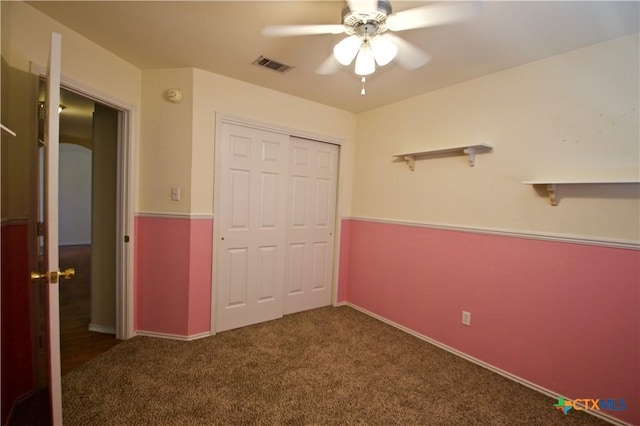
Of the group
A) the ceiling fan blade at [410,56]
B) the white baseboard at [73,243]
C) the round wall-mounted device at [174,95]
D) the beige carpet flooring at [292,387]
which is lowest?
the beige carpet flooring at [292,387]

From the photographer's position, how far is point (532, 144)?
214 cm

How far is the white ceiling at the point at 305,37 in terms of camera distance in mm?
1623

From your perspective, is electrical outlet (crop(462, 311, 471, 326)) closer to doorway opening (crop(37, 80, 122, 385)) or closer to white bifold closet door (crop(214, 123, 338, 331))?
white bifold closet door (crop(214, 123, 338, 331))

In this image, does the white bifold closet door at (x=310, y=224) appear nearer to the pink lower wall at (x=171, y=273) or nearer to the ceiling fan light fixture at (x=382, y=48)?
the pink lower wall at (x=171, y=273)

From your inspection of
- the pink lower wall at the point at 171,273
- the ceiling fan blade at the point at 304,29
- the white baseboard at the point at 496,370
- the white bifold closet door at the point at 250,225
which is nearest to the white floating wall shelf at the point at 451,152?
the white bifold closet door at the point at 250,225

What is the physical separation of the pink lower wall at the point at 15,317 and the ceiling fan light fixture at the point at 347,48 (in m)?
2.00

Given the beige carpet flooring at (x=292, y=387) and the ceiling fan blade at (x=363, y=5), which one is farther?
the beige carpet flooring at (x=292, y=387)

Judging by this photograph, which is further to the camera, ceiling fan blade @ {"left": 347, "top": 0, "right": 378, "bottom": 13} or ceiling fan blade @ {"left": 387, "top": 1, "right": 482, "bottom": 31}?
ceiling fan blade @ {"left": 387, "top": 1, "right": 482, "bottom": 31}

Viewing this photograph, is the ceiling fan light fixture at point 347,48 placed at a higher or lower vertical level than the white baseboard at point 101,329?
higher

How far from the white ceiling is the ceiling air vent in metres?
0.05

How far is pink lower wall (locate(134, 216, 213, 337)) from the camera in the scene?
2.56 m

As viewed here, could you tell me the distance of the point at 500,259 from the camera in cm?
229

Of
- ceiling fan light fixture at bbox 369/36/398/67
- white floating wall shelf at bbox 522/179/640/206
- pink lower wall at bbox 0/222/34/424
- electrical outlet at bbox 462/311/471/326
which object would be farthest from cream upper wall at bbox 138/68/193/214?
white floating wall shelf at bbox 522/179/640/206

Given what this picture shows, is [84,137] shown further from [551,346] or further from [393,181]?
[551,346]
